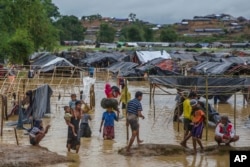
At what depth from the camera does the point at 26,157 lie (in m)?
11.6

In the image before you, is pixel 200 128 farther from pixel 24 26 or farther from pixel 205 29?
pixel 205 29

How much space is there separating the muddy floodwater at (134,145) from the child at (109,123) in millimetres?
175

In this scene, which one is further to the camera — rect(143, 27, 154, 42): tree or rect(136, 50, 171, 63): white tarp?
rect(143, 27, 154, 42): tree

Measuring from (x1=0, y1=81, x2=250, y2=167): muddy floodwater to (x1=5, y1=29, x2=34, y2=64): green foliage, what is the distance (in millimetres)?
10219

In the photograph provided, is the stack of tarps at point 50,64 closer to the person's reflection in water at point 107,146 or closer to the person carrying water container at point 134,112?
the person's reflection in water at point 107,146

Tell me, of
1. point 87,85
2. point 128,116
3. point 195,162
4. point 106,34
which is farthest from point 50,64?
point 106,34

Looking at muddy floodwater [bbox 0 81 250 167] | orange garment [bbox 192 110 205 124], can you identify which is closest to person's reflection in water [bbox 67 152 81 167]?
muddy floodwater [bbox 0 81 250 167]

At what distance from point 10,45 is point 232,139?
21926mm

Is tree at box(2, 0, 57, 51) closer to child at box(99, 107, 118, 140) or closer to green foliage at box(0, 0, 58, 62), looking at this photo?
A: green foliage at box(0, 0, 58, 62)

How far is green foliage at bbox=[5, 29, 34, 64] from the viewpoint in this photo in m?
32.8

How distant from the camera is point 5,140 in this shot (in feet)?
48.8

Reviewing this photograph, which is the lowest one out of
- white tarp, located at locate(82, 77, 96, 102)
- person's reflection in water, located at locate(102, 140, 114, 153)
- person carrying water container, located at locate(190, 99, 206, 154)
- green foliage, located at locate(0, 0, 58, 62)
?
person's reflection in water, located at locate(102, 140, 114, 153)

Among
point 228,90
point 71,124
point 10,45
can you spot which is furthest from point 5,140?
point 10,45

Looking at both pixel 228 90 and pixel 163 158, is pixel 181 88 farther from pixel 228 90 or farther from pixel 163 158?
pixel 163 158
